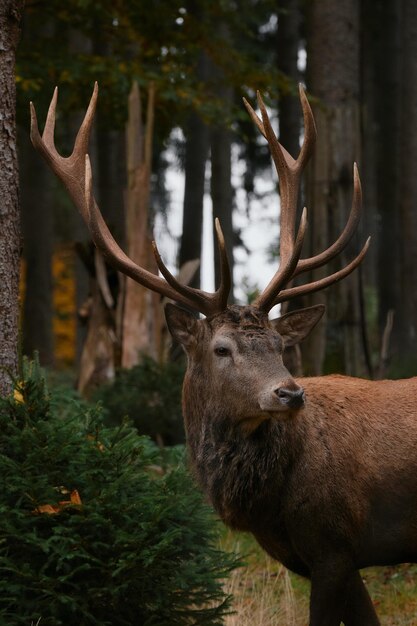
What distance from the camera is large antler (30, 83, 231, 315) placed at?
5387 millimetres

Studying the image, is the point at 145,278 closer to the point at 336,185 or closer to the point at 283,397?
the point at 283,397

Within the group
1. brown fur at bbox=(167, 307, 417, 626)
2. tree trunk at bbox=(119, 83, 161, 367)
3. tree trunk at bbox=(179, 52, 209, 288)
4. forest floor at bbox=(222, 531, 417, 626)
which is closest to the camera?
brown fur at bbox=(167, 307, 417, 626)

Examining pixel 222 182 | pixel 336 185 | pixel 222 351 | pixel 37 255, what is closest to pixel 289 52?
pixel 222 182

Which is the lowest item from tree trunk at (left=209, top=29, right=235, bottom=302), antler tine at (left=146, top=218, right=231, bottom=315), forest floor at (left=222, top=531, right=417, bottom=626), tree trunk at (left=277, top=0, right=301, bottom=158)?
forest floor at (left=222, top=531, right=417, bottom=626)

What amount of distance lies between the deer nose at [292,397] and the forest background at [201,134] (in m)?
4.92

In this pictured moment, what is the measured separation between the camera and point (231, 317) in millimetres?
5465

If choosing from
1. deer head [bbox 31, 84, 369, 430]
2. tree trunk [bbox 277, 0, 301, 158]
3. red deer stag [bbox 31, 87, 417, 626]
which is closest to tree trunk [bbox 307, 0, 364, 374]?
deer head [bbox 31, 84, 369, 430]

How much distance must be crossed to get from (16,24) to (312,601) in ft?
11.1

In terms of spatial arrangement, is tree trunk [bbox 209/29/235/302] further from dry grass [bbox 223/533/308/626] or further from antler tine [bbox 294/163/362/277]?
antler tine [bbox 294/163/362/277]

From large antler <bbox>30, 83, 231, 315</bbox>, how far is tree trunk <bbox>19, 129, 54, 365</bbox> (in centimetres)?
1158

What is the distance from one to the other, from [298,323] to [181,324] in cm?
68

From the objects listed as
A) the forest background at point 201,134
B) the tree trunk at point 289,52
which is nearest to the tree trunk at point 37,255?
the forest background at point 201,134

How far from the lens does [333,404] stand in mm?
5574

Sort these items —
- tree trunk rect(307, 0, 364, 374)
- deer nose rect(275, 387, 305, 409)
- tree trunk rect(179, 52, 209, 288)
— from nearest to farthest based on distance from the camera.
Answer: deer nose rect(275, 387, 305, 409) → tree trunk rect(307, 0, 364, 374) → tree trunk rect(179, 52, 209, 288)
